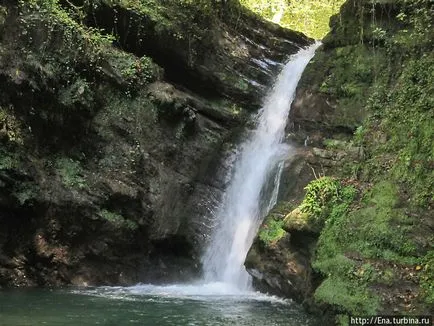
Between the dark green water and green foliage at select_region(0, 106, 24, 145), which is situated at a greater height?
green foliage at select_region(0, 106, 24, 145)

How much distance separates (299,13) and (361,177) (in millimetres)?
17530

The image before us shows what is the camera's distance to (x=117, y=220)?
12984 millimetres

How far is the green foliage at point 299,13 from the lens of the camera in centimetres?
2533

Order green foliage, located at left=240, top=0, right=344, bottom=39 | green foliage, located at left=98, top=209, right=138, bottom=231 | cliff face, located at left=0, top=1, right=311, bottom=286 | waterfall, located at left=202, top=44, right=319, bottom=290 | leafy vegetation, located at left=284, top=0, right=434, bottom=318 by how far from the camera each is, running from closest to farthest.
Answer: leafy vegetation, located at left=284, top=0, right=434, bottom=318, cliff face, located at left=0, top=1, right=311, bottom=286, green foliage, located at left=98, top=209, right=138, bottom=231, waterfall, located at left=202, top=44, right=319, bottom=290, green foliage, located at left=240, top=0, right=344, bottom=39

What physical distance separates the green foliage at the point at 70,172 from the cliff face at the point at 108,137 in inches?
1.1

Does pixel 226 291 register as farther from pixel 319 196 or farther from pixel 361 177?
pixel 361 177

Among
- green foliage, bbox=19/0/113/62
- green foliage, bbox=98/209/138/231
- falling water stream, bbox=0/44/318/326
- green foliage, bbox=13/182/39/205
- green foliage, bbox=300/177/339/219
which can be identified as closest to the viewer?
falling water stream, bbox=0/44/318/326

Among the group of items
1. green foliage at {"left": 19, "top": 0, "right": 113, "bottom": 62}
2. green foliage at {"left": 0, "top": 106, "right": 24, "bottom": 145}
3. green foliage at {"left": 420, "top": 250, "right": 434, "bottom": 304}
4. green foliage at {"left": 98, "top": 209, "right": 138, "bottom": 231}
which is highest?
green foliage at {"left": 19, "top": 0, "right": 113, "bottom": 62}

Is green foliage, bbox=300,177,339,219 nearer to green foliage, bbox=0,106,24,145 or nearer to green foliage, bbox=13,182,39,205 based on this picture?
green foliage, bbox=13,182,39,205

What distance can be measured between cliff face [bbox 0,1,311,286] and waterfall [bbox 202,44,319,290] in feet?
1.86

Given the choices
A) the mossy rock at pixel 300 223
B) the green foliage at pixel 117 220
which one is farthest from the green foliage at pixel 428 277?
the green foliage at pixel 117 220

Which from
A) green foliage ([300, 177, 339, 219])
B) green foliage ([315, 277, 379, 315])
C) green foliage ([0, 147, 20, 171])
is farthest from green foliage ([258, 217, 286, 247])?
green foliage ([0, 147, 20, 171])

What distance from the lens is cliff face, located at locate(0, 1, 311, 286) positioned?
12336 millimetres

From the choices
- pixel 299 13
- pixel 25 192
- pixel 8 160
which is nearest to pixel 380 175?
pixel 25 192
